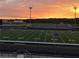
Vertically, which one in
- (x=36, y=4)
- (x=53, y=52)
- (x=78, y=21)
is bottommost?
(x=53, y=52)

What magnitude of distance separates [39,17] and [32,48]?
2.87ft

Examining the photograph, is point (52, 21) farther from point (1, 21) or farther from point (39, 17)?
point (1, 21)

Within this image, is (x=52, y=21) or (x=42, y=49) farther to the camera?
(x=42, y=49)

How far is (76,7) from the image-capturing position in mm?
4922

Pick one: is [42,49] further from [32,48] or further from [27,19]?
[27,19]

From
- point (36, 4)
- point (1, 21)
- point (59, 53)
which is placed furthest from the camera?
point (36, 4)

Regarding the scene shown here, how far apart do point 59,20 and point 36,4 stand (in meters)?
1.28

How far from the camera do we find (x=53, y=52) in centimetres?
397

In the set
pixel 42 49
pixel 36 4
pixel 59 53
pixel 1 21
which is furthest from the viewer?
pixel 36 4

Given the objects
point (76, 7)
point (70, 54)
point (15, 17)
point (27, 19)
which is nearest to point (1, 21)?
point (15, 17)

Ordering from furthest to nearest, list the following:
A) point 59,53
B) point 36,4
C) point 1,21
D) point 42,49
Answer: point 36,4, point 42,49, point 59,53, point 1,21

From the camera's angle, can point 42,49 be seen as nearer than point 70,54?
No

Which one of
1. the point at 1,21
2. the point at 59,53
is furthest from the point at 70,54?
the point at 1,21

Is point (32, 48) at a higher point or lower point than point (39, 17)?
lower
